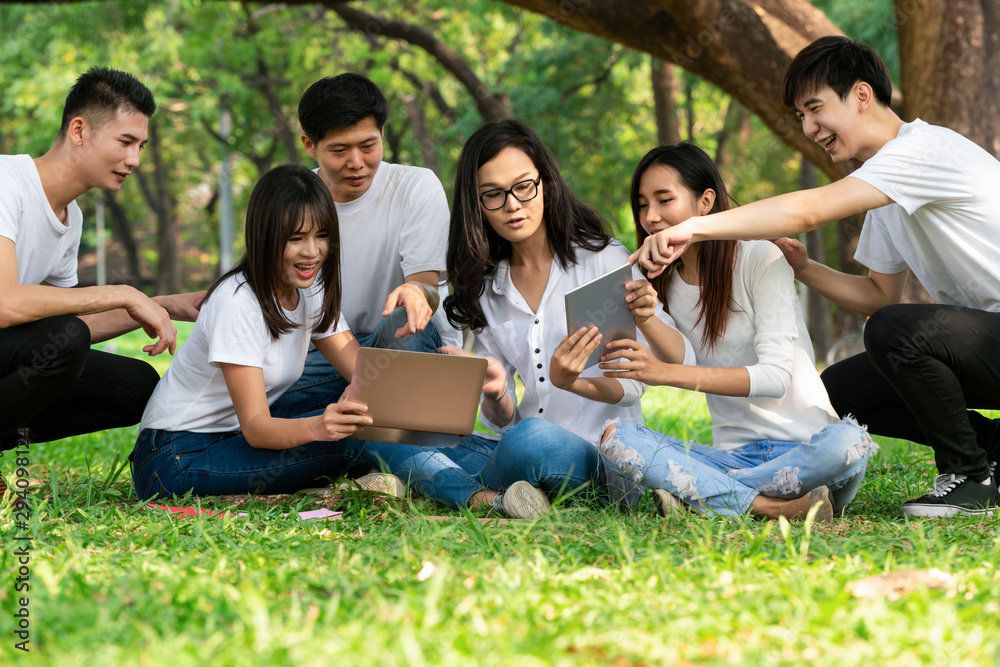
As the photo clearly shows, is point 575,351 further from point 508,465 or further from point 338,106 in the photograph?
point 338,106

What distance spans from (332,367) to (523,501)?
1317 mm

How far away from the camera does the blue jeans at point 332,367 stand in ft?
11.8

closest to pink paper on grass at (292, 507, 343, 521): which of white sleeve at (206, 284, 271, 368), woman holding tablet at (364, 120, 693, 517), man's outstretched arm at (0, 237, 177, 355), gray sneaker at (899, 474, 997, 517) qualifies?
woman holding tablet at (364, 120, 693, 517)

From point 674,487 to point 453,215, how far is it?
131cm

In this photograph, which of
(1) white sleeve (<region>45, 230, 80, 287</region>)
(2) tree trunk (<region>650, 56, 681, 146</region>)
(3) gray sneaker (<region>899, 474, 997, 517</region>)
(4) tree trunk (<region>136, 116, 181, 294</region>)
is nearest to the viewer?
(3) gray sneaker (<region>899, 474, 997, 517</region>)

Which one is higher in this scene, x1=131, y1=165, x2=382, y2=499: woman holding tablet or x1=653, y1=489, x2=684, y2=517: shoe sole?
x1=131, y1=165, x2=382, y2=499: woman holding tablet

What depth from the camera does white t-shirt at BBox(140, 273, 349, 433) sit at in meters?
3.07

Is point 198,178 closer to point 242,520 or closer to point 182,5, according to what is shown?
point 182,5

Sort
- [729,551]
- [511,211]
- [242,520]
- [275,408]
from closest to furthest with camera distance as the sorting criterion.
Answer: [729,551]
[242,520]
[511,211]
[275,408]

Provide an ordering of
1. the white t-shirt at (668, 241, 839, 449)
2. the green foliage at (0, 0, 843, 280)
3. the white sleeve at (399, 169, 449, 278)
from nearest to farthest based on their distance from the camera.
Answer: the white t-shirt at (668, 241, 839, 449) → the white sleeve at (399, 169, 449, 278) → the green foliage at (0, 0, 843, 280)

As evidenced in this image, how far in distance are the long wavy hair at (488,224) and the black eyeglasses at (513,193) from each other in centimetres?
5

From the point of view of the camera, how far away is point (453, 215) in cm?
336

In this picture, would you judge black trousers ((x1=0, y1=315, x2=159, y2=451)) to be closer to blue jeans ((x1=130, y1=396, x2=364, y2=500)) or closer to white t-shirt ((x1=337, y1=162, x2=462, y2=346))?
blue jeans ((x1=130, y1=396, x2=364, y2=500))

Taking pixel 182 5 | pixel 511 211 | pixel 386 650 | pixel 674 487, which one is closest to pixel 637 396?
pixel 674 487
